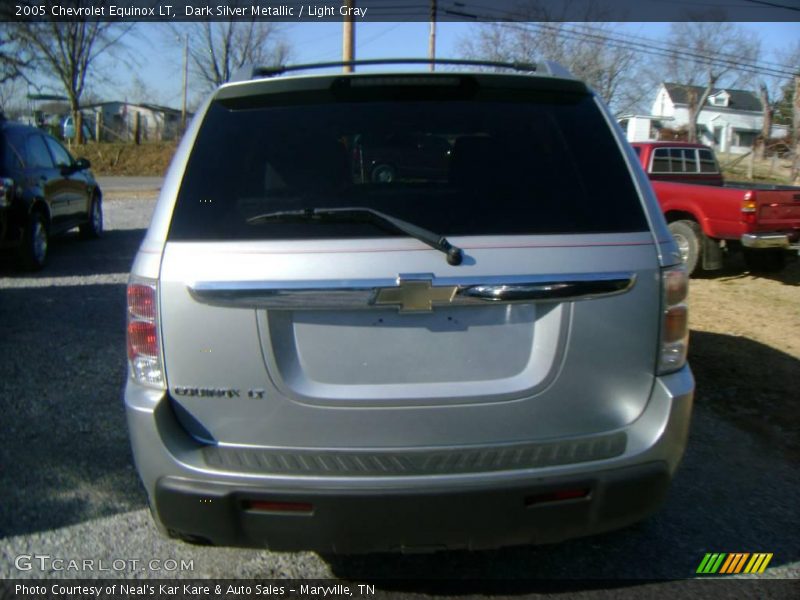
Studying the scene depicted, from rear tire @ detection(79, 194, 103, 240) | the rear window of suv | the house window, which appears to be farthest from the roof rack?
the house window

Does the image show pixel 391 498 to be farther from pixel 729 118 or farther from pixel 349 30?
pixel 729 118

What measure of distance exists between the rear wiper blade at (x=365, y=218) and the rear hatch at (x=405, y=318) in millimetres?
10

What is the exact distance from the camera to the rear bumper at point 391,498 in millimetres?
2268

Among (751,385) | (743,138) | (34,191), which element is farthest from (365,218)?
(743,138)

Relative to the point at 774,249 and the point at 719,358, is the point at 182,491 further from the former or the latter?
the point at 774,249

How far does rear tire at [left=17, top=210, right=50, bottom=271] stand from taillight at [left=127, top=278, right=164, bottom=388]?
703 centimetres

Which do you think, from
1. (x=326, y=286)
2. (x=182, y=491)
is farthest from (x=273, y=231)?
(x=182, y=491)

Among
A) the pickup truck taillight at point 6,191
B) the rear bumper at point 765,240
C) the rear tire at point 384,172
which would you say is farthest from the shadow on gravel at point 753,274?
the pickup truck taillight at point 6,191

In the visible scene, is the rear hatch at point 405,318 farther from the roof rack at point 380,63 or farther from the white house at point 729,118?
the white house at point 729,118

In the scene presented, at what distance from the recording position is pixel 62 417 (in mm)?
4508

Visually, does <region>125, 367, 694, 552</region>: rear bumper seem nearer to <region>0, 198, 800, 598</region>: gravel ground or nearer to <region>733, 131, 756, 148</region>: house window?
<region>0, 198, 800, 598</region>: gravel ground

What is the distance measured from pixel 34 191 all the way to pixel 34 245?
658 mm

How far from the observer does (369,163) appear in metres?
3.31

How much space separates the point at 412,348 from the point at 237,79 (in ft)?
4.45
